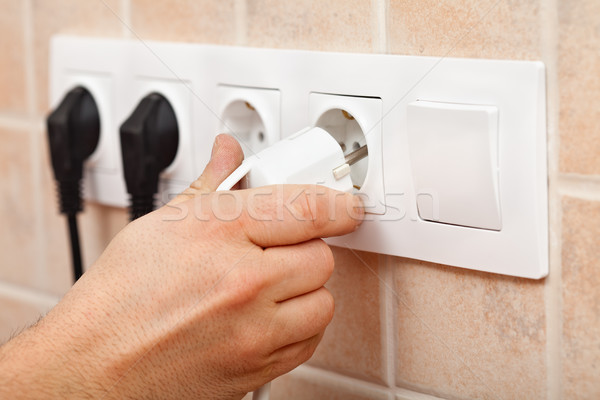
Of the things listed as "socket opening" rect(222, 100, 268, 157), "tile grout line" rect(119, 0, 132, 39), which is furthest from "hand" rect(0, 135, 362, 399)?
"tile grout line" rect(119, 0, 132, 39)

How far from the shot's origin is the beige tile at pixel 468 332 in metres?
0.38

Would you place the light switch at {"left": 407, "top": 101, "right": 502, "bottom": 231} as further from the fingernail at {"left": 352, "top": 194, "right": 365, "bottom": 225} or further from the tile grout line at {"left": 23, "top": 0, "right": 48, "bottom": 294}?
the tile grout line at {"left": 23, "top": 0, "right": 48, "bottom": 294}

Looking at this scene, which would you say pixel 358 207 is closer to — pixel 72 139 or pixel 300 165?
pixel 300 165

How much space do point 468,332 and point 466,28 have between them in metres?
0.17

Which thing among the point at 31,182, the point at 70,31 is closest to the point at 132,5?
the point at 70,31

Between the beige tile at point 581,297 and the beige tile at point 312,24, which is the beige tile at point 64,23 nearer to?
the beige tile at point 312,24

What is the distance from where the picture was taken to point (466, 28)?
0.37 meters

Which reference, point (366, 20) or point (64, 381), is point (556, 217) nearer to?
point (366, 20)

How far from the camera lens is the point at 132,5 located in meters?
0.53

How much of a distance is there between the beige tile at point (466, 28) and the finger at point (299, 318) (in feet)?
0.50

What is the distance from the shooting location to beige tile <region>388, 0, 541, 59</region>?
1.15ft

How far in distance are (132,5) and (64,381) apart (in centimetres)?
30

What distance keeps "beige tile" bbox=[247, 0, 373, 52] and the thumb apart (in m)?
0.09

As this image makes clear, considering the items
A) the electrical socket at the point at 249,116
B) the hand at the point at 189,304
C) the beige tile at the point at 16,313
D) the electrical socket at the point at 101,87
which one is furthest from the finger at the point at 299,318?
the beige tile at the point at 16,313
